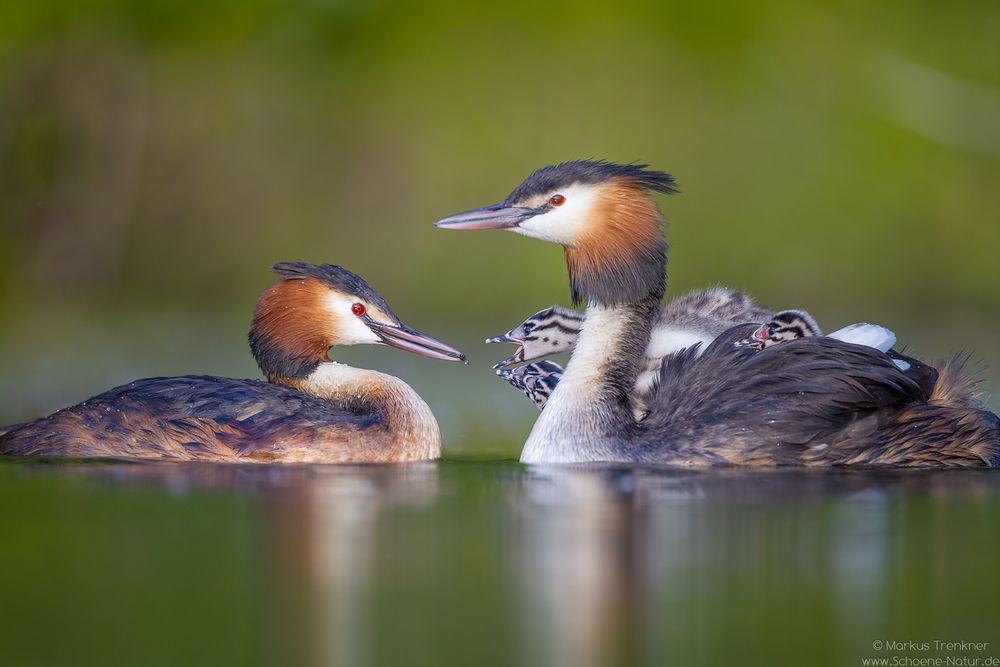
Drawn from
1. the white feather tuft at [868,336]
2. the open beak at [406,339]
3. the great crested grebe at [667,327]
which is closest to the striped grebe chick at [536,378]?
the great crested grebe at [667,327]

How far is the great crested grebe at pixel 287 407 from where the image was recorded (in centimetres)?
781

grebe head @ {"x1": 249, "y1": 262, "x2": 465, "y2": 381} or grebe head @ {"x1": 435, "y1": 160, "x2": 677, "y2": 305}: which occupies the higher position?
grebe head @ {"x1": 435, "y1": 160, "x2": 677, "y2": 305}

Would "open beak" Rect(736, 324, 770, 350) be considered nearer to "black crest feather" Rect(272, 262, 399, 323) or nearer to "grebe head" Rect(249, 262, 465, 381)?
"grebe head" Rect(249, 262, 465, 381)

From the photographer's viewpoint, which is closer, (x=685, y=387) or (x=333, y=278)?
(x=685, y=387)

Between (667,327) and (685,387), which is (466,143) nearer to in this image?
(667,327)

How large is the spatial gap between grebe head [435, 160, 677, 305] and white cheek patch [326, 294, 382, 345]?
783mm

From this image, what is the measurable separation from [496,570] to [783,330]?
133 inches

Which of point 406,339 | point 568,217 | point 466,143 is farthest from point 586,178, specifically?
point 466,143

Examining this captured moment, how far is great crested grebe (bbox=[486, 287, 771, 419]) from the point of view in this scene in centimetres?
863

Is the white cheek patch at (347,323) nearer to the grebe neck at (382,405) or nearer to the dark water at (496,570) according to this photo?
the grebe neck at (382,405)

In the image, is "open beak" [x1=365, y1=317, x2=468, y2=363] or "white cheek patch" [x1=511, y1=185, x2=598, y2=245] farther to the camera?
"open beak" [x1=365, y1=317, x2=468, y2=363]

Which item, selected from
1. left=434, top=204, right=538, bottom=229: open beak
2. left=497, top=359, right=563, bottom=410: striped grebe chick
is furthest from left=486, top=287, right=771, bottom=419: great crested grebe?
left=434, top=204, right=538, bottom=229: open beak

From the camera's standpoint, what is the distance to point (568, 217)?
26.6 feet

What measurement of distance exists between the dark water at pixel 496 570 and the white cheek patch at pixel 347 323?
167 centimetres
